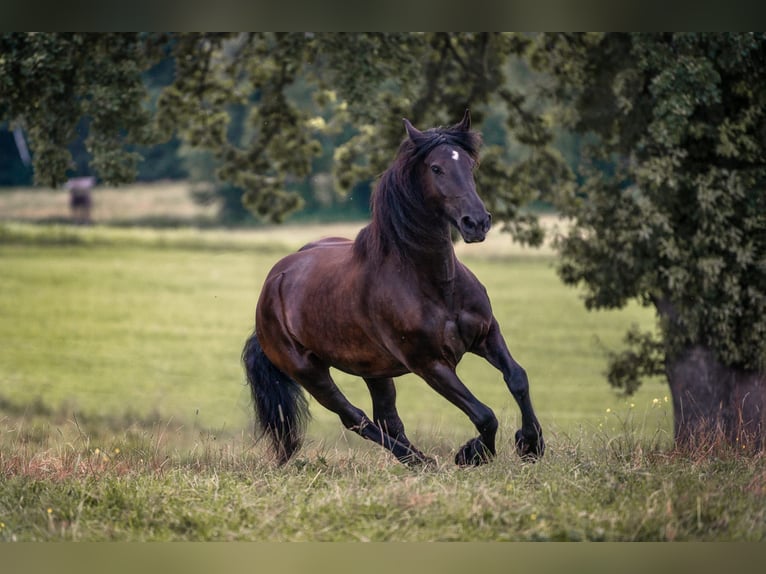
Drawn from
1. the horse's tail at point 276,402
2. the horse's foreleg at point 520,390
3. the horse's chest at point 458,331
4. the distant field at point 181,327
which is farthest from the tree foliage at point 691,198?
the distant field at point 181,327

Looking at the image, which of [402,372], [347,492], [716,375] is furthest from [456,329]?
[716,375]

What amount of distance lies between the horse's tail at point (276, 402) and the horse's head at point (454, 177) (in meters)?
2.61

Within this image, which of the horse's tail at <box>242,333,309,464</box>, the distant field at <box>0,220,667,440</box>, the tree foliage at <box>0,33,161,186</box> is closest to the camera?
the horse's tail at <box>242,333,309,464</box>

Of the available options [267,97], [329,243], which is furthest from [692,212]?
[267,97]

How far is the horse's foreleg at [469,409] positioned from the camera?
24.3 ft

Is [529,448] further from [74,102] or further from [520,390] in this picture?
[74,102]

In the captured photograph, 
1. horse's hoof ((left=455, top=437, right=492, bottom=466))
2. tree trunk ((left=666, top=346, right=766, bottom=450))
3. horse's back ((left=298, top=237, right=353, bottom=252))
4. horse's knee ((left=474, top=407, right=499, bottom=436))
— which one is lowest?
tree trunk ((left=666, top=346, right=766, bottom=450))

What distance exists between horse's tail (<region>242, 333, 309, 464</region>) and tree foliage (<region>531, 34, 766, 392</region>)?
5217 millimetres

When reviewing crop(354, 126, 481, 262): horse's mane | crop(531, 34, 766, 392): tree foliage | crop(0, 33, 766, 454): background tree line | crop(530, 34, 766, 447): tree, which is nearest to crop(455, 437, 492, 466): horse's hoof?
crop(354, 126, 481, 262): horse's mane

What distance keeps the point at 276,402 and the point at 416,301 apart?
2.11 m

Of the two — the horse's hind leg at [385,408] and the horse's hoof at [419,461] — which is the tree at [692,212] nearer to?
the horse's hind leg at [385,408]

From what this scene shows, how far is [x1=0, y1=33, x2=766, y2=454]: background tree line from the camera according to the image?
12336mm

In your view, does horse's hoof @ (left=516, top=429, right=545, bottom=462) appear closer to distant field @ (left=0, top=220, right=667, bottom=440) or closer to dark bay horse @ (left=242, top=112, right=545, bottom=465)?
dark bay horse @ (left=242, top=112, right=545, bottom=465)

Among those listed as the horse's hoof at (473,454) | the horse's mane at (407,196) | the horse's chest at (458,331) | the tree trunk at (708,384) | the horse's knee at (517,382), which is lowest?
the tree trunk at (708,384)
